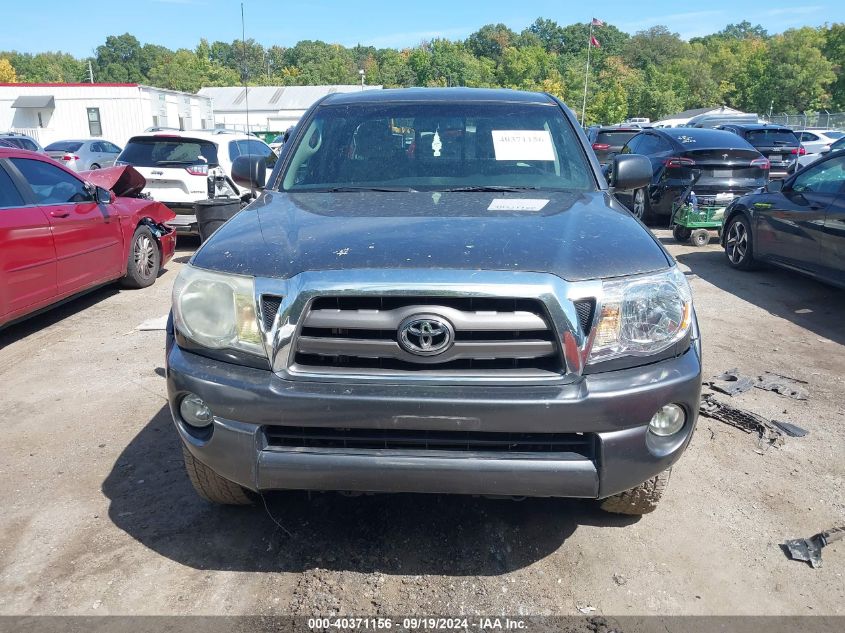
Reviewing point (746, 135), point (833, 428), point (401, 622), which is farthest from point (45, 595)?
point (746, 135)

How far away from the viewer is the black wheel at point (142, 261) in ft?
24.9

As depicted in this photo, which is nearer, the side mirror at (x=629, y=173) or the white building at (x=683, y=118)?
the side mirror at (x=629, y=173)

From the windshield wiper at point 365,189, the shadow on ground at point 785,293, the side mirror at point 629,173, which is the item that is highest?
the side mirror at point 629,173

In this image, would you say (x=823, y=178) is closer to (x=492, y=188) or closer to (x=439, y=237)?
(x=492, y=188)

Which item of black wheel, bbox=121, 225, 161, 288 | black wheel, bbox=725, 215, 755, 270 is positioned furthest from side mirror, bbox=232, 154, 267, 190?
black wheel, bbox=725, 215, 755, 270

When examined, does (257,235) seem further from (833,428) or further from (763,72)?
(763,72)

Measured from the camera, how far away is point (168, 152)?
10.2 metres

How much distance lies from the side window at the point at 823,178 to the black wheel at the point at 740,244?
0.92 meters

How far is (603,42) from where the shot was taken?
377 feet

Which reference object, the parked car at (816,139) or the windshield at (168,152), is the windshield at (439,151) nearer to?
the windshield at (168,152)

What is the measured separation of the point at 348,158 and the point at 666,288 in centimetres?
195

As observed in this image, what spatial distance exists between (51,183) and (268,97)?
79.3 m

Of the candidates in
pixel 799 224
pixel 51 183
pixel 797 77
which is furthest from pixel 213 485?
pixel 797 77

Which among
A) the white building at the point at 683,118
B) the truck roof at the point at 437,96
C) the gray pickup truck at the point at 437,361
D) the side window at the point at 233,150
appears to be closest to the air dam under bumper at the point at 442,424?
the gray pickup truck at the point at 437,361
